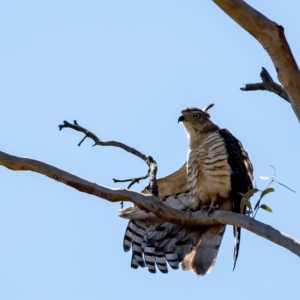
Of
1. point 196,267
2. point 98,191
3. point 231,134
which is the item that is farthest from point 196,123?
point 98,191

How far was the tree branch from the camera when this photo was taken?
18.3 ft

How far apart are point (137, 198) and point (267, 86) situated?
4.44 feet

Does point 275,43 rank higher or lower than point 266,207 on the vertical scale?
higher

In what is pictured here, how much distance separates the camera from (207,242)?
7980 millimetres

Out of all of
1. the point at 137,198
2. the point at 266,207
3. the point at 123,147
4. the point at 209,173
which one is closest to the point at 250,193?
the point at 266,207

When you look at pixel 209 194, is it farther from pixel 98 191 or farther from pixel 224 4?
pixel 224 4

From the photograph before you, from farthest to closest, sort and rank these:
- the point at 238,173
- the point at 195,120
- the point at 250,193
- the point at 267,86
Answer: the point at 195,120 < the point at 238,173 < the point at 250,193 < the point at 267,86

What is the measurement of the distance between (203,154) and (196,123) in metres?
A: 0.87

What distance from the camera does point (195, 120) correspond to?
909 centimetres

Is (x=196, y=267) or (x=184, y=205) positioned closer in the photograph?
(x=196, y=267)

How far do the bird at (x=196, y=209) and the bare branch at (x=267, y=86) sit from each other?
79.9 inches

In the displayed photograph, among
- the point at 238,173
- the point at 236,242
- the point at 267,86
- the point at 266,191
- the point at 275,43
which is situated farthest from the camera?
the point at 238,173

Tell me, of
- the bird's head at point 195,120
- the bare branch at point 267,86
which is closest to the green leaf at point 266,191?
the bare branch at point 267,86

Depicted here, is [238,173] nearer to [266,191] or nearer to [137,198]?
[266,191]
